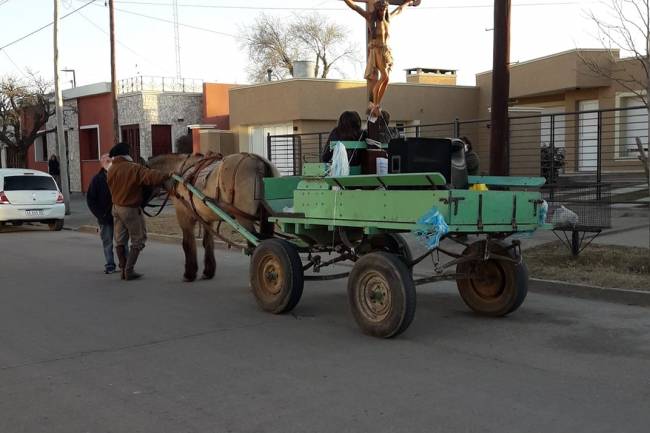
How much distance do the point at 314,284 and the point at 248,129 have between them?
18.2 meters

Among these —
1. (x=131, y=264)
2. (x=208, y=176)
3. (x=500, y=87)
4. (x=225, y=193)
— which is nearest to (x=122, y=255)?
(x=131, y=264)

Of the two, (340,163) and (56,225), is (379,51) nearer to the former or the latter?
(340,163)

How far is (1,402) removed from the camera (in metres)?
4.90

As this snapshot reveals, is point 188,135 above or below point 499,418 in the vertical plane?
above

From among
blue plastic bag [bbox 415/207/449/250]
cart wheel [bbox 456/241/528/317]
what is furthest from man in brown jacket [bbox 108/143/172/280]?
blue plastic bag [bbox 415/207/449/250]

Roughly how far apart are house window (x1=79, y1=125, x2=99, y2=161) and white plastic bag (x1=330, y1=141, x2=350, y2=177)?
30.8 metres

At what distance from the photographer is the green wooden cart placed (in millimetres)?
6082

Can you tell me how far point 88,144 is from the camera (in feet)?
117

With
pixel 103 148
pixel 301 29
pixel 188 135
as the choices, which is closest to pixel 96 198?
pixel 188 135

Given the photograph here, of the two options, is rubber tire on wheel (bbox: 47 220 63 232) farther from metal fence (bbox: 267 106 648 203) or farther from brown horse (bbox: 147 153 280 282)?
brown horse (bbox: 147 153 280 282)

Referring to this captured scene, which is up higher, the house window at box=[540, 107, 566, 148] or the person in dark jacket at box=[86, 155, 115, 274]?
the house window at box=[540, 107, 566, 148]

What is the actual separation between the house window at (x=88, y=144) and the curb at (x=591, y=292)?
30.4 m

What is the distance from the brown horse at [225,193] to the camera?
8.63 m

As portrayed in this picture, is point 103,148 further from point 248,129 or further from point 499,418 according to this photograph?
point 499,418
